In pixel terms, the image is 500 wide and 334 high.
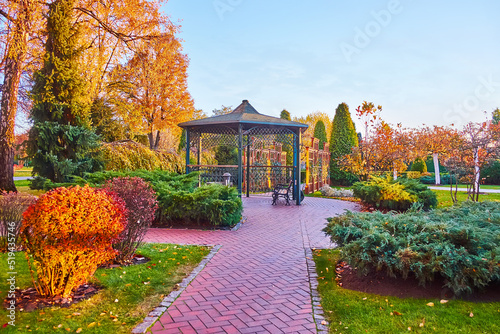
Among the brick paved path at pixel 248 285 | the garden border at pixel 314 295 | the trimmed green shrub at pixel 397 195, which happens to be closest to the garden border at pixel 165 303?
the brick paved path at pixel 248 285

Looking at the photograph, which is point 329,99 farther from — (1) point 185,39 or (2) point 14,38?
(2) point 14,38

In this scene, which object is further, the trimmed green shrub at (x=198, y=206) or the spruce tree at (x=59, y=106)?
the spruce tree at (x=59, y=106)

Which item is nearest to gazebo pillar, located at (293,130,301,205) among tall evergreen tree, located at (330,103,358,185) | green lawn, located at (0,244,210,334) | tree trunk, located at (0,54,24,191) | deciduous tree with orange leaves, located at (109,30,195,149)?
green lawn, located at (0,244,210,334)

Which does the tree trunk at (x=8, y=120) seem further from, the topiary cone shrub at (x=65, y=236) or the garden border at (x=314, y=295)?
the garden border at (x=314, y=295)

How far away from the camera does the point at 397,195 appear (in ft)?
33.0

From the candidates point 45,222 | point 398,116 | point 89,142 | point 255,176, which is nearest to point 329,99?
point 398,116

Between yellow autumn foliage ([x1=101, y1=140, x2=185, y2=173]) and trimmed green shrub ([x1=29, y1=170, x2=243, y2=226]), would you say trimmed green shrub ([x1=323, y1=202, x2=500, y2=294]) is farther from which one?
yellow autumn foliage ([x1=101, y1=140, x2=185, y2=173])

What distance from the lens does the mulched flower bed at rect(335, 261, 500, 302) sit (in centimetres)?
365

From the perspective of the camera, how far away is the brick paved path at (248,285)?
123 inches

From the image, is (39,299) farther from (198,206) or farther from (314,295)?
(198,206)

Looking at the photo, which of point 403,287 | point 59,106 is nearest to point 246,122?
point 59,106

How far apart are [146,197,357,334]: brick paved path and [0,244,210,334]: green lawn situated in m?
0.31

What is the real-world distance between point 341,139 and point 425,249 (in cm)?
1857

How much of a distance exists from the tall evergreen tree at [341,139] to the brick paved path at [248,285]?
14.5 metres
